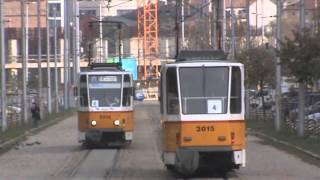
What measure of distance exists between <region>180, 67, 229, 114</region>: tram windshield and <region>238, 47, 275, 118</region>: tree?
30382 millimetres

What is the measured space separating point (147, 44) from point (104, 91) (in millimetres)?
93575

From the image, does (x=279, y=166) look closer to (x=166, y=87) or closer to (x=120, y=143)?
(x=166, y=87)

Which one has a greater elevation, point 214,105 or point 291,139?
point 214,105

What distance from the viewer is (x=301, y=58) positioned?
3288cm

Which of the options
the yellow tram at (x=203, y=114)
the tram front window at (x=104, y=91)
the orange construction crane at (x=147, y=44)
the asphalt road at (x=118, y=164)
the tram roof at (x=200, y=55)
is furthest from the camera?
the orange construction crane at (x=147, y=44)

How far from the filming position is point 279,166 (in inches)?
910

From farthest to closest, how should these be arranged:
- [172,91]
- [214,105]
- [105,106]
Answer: [105,106]
[172,91]
[214,105]

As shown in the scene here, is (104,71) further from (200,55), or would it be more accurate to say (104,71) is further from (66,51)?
(66,51)

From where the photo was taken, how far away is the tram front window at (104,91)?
30.5 meters

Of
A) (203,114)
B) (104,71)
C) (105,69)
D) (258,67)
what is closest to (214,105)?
(203,114)

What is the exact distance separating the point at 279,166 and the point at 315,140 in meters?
8.25

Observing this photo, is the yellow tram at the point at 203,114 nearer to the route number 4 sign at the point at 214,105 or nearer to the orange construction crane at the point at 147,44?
the route number 4 sign at the point at 214,105

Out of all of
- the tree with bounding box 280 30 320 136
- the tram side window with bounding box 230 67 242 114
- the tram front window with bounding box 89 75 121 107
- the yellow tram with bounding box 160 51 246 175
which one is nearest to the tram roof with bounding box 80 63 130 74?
the tram front window with bounding box 89 75 121 107

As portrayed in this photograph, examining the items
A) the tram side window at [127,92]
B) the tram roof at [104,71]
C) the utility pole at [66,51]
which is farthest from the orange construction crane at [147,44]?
the tram side window at [127,92]
